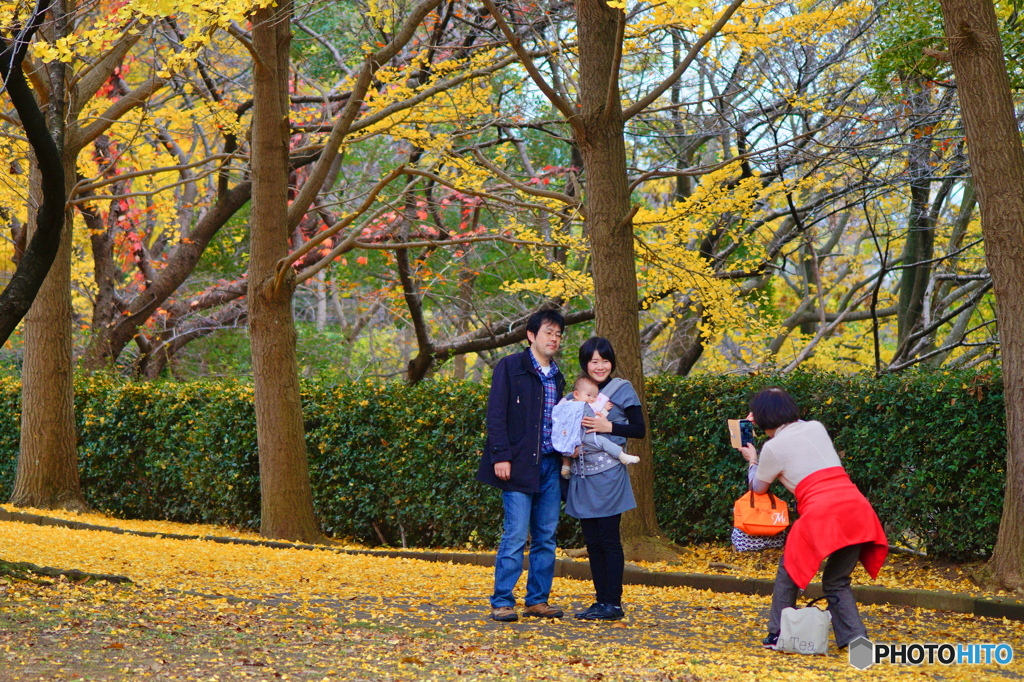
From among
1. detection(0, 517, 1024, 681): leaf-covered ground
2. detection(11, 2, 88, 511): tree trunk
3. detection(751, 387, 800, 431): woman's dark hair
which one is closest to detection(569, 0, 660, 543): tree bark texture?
detection(0, 517, 1024, 681): leaf-covered ground

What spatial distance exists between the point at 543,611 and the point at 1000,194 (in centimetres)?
419

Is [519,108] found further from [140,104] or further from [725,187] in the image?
[140,104]

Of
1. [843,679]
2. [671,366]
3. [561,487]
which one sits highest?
[671,366]

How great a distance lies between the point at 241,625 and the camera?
497 cm

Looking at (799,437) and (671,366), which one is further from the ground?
(671,366)

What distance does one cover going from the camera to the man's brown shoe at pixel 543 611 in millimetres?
5516

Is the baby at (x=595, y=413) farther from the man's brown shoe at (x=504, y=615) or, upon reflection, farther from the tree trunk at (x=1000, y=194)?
the tree trunk at (x=1000, y=194)

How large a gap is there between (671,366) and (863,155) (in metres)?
5.02

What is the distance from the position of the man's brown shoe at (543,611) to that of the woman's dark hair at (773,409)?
66.1 inches

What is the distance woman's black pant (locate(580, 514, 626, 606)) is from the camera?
5.43 metres

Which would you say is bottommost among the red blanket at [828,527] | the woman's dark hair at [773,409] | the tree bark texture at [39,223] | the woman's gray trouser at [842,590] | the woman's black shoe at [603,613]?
the woman's black shoe at [603,613]

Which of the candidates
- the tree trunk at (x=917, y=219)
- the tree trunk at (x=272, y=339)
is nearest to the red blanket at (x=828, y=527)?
the tree trunk at (x=272, y=339)

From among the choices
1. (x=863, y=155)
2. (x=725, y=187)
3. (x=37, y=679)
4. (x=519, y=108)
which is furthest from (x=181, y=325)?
(x=37, y=679)

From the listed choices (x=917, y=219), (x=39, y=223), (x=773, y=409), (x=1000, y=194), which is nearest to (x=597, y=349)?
(x=773, y=409)
